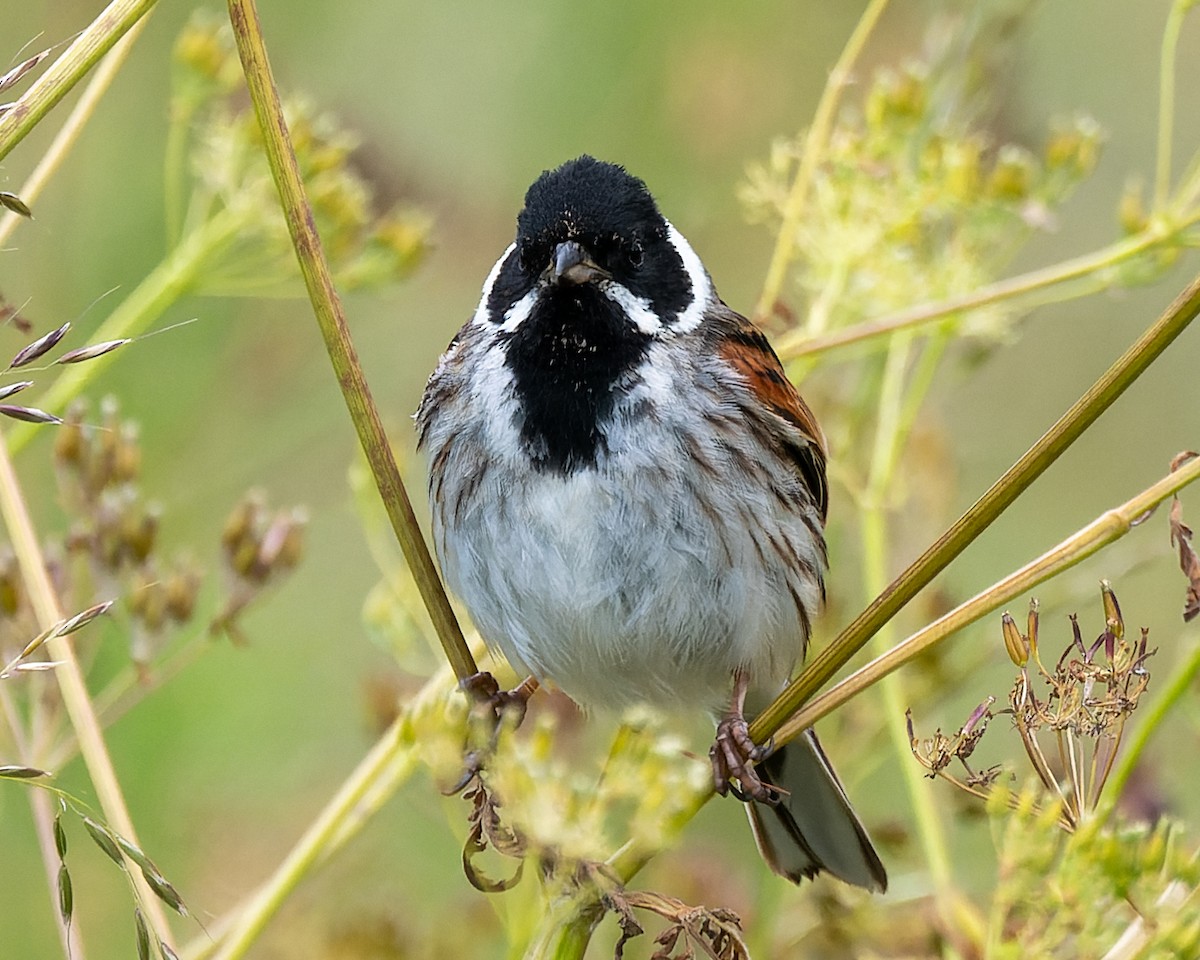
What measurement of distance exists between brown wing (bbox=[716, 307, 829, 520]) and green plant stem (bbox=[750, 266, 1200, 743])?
1.16 m

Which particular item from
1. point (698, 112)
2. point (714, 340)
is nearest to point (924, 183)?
point (714, 340)

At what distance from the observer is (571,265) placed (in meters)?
2.79

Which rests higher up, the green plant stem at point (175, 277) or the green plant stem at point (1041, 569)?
the green plant stem at point (175, 277)

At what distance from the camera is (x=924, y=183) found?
296 cm

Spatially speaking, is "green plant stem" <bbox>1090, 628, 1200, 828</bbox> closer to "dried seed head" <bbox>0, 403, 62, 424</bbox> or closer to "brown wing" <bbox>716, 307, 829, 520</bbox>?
"brown wing" <bbox>716, 307, 829, 520</bbox>

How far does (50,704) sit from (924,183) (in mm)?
1770

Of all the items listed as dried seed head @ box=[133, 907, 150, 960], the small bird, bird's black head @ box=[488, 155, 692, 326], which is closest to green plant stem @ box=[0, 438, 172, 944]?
dried seed head @ box=[133, 907, 150, 960]

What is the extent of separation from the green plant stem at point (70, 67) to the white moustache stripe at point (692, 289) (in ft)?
4.78

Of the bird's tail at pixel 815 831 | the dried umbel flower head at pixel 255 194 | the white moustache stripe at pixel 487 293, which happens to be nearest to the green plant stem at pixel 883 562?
the bird's tail at pixel 815 831

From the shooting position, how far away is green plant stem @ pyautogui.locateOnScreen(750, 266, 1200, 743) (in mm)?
1683

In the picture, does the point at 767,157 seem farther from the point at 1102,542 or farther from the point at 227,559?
the point at 1102,542

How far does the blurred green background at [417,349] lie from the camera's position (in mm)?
3471

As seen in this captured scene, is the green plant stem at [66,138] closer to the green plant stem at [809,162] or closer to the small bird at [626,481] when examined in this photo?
the small bird at [626,481]

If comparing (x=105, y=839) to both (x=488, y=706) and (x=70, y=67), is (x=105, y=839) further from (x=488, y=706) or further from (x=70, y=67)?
(x=488, y=706)
